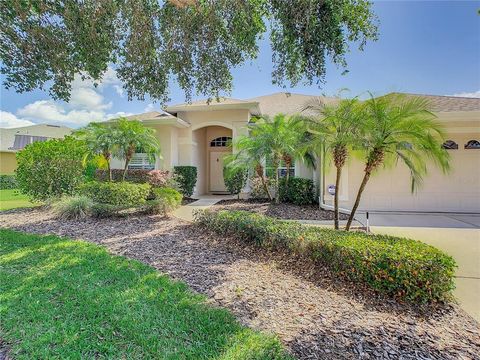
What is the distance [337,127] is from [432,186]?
25.2ft

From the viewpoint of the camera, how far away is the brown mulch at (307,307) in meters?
3.03

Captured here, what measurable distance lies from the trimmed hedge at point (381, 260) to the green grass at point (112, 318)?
212 centimetres

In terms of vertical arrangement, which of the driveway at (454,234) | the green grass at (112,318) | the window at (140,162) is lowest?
the driveway at (454,234)

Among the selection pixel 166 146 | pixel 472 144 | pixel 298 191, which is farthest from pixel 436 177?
pixel 166 146

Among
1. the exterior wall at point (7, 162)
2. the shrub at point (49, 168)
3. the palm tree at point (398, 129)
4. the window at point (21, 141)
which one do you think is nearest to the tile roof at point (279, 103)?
the shrub at point (49, 168)

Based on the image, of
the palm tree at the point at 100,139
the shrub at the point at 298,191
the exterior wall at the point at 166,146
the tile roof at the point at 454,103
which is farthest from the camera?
the exterior wall at the point at 166,146

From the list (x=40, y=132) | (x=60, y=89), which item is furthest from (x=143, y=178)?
(x=40, y=132)

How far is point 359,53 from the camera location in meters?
6.46

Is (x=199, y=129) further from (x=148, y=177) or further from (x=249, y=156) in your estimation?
(x=249, y=156)

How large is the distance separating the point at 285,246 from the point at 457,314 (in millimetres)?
2834

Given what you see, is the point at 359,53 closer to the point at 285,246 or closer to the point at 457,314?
the point at 285,246

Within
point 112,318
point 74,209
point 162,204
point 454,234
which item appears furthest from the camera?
point 162,204

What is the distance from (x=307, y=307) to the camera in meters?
3.84

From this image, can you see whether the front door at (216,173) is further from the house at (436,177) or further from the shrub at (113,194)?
the shrub at (113,194)
